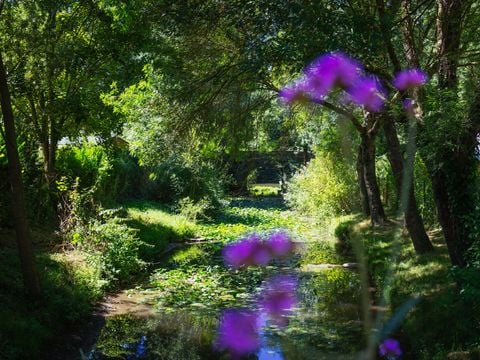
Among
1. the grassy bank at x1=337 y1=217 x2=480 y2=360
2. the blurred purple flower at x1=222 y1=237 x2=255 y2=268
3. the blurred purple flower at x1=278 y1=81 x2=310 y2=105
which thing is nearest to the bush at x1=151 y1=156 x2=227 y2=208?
the blurred purple flower at x1=222 y1=237 x2=255 y2=268

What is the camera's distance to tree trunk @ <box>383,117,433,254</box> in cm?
1048

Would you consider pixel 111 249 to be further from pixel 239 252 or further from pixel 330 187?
pixel 330 187

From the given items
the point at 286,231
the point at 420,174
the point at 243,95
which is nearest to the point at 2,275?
the point at 243,95

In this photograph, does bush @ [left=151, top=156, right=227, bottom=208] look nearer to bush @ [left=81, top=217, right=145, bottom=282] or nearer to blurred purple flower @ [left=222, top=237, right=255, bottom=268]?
blurred purple flower @ [left=222, top=237, right=255, bottom=268]

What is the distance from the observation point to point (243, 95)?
36.6 feet

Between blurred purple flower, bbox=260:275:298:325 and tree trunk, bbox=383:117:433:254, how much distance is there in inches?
108

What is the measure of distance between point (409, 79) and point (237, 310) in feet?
16.4

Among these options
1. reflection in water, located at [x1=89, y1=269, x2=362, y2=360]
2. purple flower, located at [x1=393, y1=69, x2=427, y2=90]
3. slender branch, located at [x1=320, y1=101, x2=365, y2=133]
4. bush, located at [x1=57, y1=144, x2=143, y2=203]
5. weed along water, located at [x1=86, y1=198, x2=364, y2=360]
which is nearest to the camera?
reflection in water, located at [x1=89, y1=269, x2=362, y2=360]

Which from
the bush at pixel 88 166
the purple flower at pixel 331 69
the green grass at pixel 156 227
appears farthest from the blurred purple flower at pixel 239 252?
the purple flower at pixel 331 69

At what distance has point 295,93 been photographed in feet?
34.4

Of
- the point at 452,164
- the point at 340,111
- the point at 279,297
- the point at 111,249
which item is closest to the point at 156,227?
the point at 111,249

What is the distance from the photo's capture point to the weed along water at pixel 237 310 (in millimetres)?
7512

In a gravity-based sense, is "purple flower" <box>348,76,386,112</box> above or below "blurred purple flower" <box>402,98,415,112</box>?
above

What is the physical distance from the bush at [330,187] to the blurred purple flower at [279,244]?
1.86 meters
